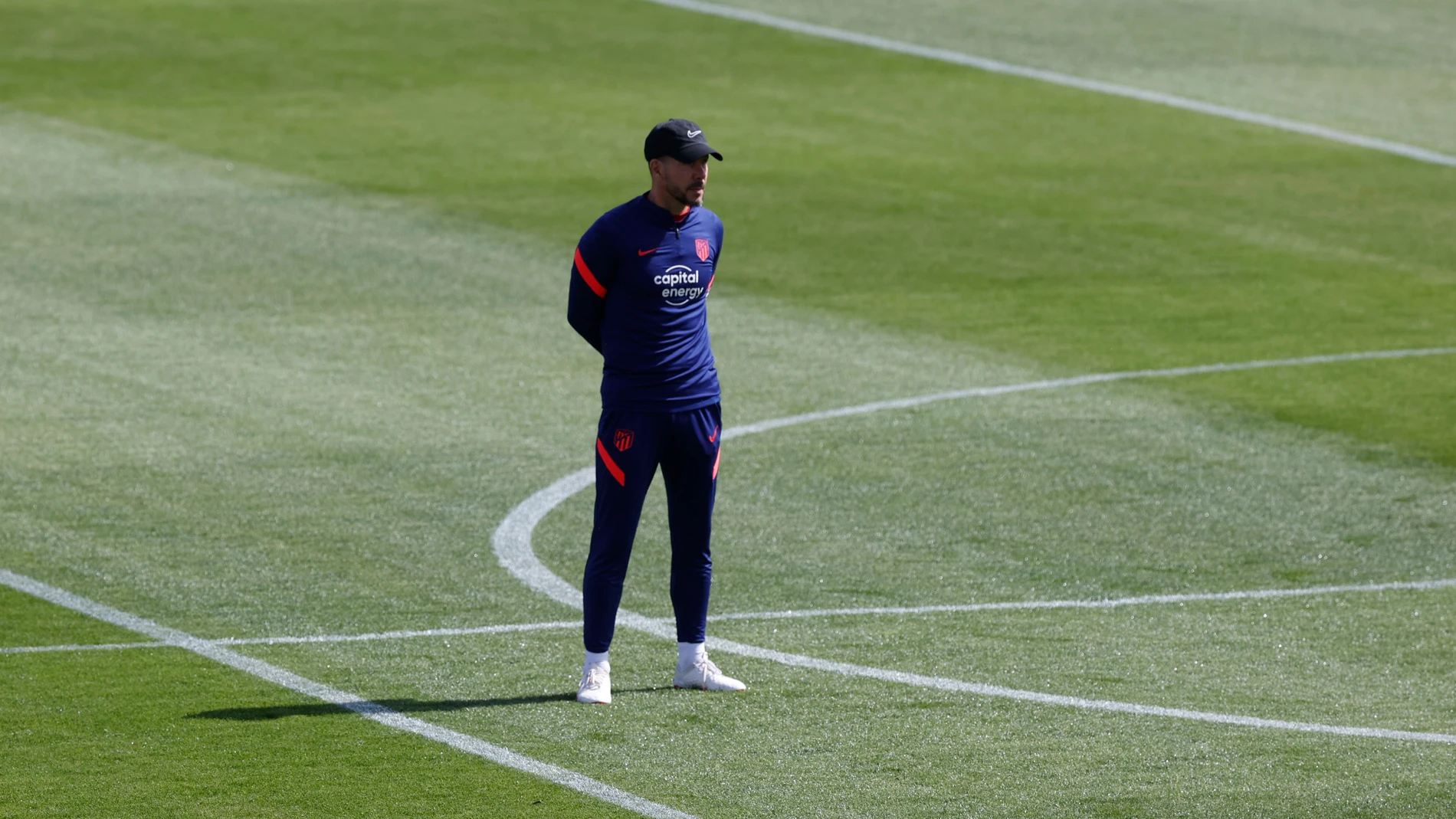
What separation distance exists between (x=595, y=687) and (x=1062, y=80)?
22.3 metres

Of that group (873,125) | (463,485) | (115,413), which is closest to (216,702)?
(463,485)

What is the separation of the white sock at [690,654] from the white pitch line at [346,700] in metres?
1.03

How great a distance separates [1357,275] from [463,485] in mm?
9742

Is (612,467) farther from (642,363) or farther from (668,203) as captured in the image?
(668,203)

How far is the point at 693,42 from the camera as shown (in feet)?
107

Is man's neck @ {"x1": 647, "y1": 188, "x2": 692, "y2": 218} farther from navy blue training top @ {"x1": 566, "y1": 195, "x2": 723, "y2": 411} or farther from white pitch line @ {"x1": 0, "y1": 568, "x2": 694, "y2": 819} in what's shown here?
white pitch line @ {"x1": 0, "y1": 568, "x2": 694, "y2": 819}

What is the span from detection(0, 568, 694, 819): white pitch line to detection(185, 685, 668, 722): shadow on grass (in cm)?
4

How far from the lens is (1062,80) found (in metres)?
30.2

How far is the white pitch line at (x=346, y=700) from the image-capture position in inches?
313

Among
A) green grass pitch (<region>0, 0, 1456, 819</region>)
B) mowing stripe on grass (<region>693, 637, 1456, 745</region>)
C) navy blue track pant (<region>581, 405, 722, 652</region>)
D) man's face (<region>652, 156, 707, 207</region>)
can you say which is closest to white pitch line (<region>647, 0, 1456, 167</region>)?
green grass pitch (<region>0, 0, 1456, 819</region>)

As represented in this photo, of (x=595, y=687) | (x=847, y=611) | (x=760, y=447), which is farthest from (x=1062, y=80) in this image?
(x=595, y=687)

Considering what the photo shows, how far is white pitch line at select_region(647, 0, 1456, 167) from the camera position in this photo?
26375 millimetres

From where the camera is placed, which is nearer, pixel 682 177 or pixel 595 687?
pixel 682 177

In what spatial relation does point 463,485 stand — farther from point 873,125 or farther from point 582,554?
point 873,125
